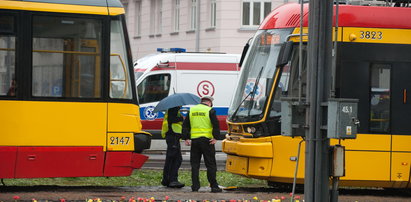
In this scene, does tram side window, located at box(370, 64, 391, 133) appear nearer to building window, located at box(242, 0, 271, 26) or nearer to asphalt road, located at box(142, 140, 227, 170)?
asphalt road, located at box(142, 140, 227, 170)

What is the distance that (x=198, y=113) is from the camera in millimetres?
17203

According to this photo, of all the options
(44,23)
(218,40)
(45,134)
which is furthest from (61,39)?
(218,40)

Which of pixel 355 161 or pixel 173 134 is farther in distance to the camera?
pixel 173 134

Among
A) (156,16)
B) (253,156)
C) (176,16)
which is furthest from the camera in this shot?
(156,16)

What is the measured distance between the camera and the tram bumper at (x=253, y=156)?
653 inches

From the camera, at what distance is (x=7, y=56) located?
16188 mm

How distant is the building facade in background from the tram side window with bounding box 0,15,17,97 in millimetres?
23356

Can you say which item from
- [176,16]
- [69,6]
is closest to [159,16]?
[176,16]

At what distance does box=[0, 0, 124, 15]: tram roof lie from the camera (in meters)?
16.2

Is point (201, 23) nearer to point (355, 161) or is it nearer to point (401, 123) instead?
point (401, 123)

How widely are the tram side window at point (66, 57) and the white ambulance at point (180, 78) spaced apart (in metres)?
11.7

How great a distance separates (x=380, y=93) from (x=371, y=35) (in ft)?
3.08

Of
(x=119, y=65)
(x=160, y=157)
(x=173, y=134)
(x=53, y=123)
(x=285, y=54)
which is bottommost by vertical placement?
(x=160, y=157)

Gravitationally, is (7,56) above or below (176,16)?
below
